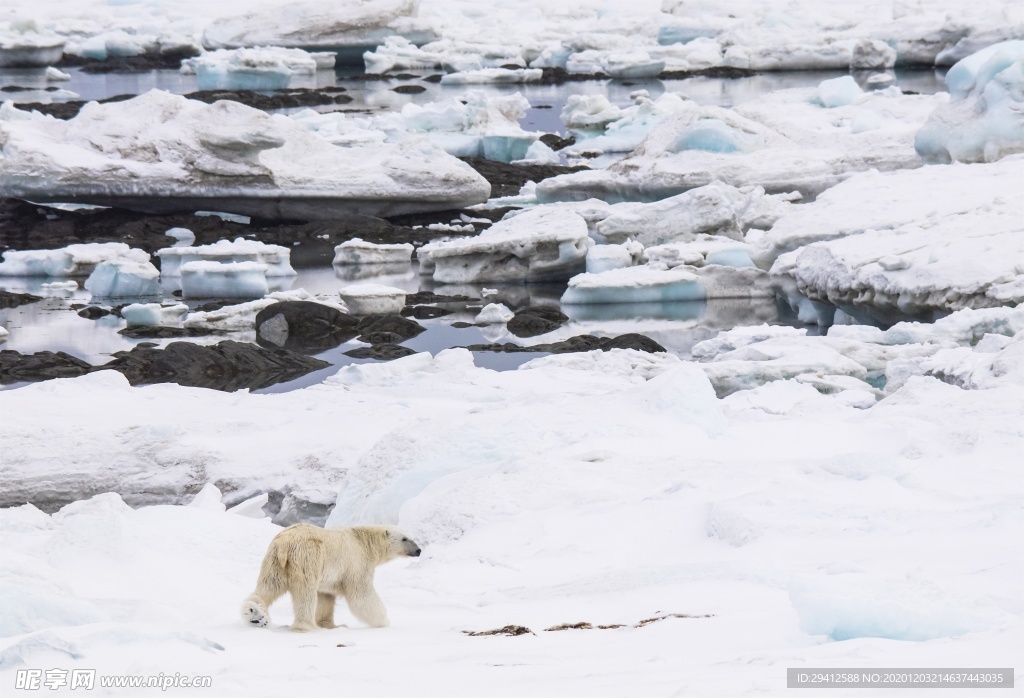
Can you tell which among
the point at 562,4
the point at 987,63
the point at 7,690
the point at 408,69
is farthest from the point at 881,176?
the point at 562,4

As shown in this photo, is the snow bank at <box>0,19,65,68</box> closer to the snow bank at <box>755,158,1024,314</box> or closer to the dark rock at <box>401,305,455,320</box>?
the dark rock at <box>401,305,455,320</box>

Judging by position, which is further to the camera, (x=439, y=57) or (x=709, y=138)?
(x=439, y=57)

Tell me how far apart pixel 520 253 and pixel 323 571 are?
996 centimetres

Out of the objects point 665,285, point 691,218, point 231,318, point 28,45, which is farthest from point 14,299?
point 28,45

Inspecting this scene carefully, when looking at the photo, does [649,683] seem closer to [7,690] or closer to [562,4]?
[7,690]

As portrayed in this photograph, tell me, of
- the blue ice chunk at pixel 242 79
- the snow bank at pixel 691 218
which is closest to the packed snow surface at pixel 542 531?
the snow bank at pixel 691 218

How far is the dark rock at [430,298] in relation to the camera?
1219 cm

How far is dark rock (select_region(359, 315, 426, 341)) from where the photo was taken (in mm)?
10805

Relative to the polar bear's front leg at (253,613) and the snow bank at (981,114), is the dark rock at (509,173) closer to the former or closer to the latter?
the snow bank at (981,114)

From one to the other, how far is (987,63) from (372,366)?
901 cm

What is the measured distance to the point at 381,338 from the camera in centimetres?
1061

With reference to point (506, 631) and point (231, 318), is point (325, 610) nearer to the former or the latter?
point (506, 631)

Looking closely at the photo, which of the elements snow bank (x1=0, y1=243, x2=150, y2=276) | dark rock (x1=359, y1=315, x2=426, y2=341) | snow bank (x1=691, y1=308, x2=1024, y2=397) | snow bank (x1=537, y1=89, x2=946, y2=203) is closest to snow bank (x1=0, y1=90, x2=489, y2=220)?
snow bank (x1=0, y1=243, x2=150, y2=276)

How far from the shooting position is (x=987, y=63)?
1388 centimetres
